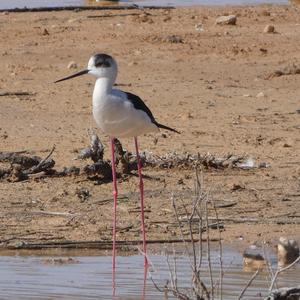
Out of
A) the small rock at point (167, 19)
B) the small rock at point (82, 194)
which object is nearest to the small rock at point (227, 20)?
the small rock at point (167, 19)

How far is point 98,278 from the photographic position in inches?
286

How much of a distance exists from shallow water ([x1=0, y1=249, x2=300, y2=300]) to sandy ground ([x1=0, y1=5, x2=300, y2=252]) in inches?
20.3

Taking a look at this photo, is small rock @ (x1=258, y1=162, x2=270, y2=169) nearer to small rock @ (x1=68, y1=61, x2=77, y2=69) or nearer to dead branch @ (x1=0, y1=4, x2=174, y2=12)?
small rock @ (x1=68, y1=61, x2=77, y2=69)

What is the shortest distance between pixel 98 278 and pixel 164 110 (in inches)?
217

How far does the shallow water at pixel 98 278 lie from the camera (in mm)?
6859

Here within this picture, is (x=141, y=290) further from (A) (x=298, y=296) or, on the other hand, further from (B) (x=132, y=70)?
(B) (x=132, y=70)

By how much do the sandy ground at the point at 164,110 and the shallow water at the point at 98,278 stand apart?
1.69 feet

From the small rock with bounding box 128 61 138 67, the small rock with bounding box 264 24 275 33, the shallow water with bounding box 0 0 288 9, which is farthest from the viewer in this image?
the shallow water with bounding box 0 0 288 9

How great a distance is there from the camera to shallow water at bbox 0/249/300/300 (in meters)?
6.86

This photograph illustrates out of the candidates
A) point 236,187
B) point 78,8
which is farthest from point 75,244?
point 78,8

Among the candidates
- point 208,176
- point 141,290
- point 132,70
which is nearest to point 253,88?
point 132,70

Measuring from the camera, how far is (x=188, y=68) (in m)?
15.0

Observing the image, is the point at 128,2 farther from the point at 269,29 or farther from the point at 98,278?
the point at 98,278

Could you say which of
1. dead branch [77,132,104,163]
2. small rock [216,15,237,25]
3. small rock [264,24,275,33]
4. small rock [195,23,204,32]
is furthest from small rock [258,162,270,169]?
small rock [216,15,237,25]
